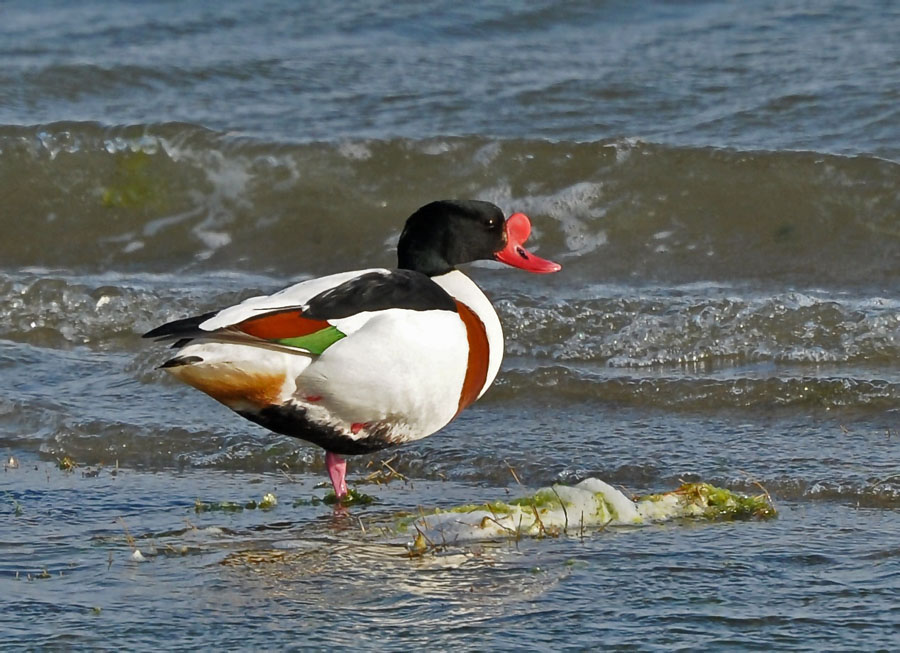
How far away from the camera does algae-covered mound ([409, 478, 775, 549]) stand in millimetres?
4777

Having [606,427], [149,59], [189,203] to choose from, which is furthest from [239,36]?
[606,427]

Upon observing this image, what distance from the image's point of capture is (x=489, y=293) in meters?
8.60

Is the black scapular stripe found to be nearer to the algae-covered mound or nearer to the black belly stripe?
the black belly stripe

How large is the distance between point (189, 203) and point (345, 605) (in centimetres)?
714

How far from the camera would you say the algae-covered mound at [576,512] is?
4.78 metres

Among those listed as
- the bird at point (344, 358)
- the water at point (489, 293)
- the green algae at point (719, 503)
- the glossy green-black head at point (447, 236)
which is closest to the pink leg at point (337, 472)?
the bird at point (344, 358)

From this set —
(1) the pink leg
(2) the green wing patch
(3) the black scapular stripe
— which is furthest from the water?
(3) the black scapular stripe

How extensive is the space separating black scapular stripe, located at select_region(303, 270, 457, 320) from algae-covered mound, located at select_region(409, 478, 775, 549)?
0.74 metres

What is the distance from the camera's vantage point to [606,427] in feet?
21.3

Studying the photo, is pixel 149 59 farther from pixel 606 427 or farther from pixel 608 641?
pixel 608 641

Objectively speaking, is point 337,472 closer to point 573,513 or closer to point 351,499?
point 351,499

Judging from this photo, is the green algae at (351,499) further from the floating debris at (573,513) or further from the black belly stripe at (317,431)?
the floating debris at (573,513)

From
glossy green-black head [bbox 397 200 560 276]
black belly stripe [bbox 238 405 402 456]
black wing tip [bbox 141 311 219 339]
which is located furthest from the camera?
glossy green-black head [bbox 397 200 560 276]

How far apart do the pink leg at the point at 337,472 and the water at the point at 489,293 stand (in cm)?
15
